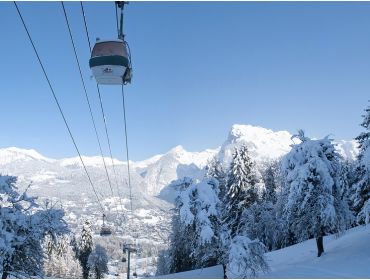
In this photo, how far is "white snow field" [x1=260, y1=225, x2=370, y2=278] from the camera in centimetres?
2961

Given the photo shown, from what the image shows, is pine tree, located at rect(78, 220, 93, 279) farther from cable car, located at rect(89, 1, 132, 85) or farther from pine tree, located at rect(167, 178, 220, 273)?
cable car, located at rect(89, 1, 132, 85)

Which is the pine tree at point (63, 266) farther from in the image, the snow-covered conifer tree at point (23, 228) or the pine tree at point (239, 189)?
the snow-covered conifer tree at point (23, 228)

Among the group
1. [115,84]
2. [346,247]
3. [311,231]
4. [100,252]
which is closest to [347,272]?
[311,231]

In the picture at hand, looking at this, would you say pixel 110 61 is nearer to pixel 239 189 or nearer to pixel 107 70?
pixel 107 70

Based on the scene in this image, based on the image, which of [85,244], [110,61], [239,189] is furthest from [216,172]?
[110,61]

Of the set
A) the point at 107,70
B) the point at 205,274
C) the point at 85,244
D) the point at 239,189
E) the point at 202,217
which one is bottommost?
the point at 205,274

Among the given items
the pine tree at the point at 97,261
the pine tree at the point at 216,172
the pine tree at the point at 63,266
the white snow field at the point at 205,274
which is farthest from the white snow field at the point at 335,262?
the pine tree at the point at 63,266

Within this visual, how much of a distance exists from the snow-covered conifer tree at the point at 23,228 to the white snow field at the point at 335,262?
15446mm

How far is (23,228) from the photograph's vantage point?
76.9 feet

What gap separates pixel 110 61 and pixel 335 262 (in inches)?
1056

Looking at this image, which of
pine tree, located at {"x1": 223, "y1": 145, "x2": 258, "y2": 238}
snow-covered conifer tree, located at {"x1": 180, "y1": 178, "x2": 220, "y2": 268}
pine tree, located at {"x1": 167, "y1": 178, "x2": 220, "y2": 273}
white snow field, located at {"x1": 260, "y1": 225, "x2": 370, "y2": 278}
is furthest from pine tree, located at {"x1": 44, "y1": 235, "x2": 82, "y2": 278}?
snow-covered conifer tree, located at {"x1": 180, "y1": 178, "x2": 220, "y2": 268}

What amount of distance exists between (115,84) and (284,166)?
2659cm

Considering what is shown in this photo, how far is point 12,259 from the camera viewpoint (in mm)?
23469

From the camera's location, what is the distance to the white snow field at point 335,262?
97.1 ft
